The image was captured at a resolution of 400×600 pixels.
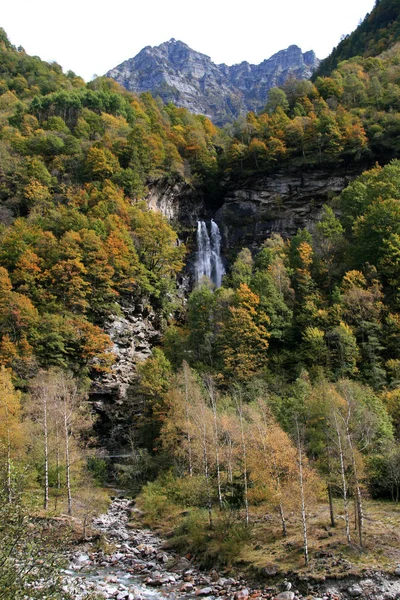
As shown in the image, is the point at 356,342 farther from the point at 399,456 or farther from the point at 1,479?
the point at 1,479

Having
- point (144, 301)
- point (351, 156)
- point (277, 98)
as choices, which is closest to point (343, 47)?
point (277, 98)

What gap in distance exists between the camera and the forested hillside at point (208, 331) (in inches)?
1022

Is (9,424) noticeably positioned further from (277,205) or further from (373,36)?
(373,36)

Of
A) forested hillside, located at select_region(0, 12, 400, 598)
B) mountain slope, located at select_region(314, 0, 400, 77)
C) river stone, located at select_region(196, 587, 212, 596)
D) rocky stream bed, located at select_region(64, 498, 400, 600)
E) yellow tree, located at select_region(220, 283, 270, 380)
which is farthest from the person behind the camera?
mountain slope, located at select_region(314, 0, 400, 77)

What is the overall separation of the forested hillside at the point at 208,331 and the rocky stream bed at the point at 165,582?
1516mm

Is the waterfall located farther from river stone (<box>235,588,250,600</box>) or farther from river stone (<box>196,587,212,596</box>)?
river stone (<box>235,588,250,600</box>)

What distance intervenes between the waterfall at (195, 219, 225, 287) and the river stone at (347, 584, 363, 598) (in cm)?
5525

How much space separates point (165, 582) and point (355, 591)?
8.61 metres

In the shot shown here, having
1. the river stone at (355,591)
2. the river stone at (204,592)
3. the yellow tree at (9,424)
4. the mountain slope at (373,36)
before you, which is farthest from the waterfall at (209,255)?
the mountain slope at (373,36)

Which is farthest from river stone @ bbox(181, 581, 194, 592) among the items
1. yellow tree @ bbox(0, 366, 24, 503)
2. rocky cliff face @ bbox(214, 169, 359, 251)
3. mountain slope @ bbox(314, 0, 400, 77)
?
mountain slope @ bbox(314, 0, 400, 77)

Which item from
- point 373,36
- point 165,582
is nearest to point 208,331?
point 165,582

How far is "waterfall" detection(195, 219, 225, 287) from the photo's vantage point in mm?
72875

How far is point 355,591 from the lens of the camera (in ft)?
57.4

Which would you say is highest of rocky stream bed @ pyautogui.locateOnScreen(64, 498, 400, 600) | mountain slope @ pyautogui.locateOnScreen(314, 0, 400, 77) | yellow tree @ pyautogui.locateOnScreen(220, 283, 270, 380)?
mountain slope @ pyautogui.locateOnScreen(314, 0, 400, 77)
